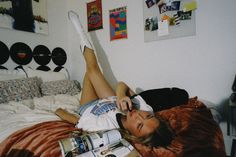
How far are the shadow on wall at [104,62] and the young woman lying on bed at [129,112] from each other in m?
0.68

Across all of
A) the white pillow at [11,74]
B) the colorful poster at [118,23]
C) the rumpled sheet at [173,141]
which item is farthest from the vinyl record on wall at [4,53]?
the rumpled sheet at [173,141]

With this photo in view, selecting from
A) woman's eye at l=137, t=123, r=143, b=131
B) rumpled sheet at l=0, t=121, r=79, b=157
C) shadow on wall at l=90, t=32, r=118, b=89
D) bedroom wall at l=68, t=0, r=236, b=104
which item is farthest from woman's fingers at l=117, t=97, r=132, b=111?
shadow on wall at l=90, t=32, r=118, b=89

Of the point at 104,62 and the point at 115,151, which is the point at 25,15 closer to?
the point at 104,62

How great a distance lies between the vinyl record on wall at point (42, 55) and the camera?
7.73 ft

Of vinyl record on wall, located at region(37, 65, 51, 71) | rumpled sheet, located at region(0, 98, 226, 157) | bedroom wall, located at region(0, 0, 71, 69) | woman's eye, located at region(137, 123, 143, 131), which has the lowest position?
rumpled sheet, located at region(0, 98, 226, 157)

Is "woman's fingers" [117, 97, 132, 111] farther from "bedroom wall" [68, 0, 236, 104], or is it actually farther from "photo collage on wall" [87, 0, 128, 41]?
"photo collage on wall" [87, 0, 128, 41]

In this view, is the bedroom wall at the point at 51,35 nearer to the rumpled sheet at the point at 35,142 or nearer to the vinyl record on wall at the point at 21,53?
the vinyl record on wall at the point at 21,53

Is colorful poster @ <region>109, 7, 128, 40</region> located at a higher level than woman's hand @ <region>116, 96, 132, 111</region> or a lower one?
higher

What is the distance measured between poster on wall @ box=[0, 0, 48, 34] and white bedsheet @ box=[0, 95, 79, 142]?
94cm

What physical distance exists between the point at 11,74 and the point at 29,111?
28.8 inches

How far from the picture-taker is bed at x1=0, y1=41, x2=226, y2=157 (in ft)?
2.73

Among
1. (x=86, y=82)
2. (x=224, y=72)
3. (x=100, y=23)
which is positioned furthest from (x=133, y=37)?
(x=224, y=72)

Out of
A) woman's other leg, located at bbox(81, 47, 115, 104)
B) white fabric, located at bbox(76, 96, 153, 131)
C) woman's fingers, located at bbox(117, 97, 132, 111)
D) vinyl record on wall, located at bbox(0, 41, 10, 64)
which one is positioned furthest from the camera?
vinyl record on wall, located at bbox(0, 41, 10, 64)

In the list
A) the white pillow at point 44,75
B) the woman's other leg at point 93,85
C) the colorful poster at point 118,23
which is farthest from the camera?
the colorful poster at point 118,23
